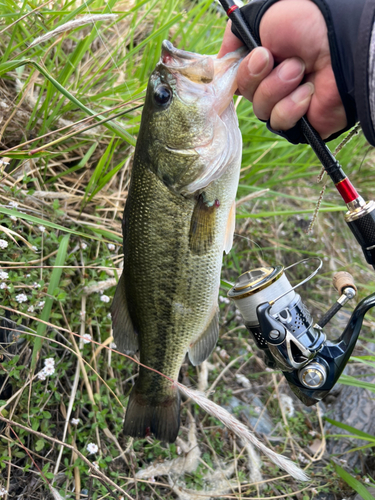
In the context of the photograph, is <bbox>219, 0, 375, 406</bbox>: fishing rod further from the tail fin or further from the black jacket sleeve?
the tail fin

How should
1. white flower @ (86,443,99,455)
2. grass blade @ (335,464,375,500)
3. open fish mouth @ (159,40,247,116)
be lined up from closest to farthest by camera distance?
open fish mouth @ (159,40,247,116), white flower @ (86,443,99,455), grass blade @ (335,464,375,500)

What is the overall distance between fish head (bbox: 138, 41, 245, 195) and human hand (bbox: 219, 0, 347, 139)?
0.12m

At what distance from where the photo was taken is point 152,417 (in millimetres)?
1926

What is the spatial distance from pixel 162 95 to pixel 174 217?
51 cm

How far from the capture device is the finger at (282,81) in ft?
5.43

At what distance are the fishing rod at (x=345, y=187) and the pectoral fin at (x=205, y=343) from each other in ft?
2.45

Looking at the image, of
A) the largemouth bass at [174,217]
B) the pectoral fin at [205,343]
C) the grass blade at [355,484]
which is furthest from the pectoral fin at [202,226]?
the grass blade at [355,484]

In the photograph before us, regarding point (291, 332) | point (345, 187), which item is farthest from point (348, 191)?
point (291, 332)

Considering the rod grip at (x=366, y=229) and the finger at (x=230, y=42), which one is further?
the finger at (x=230, y=42)

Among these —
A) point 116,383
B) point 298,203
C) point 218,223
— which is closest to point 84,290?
point 116,383

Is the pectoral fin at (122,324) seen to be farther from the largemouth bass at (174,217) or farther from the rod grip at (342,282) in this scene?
the rod grip at (342,282)

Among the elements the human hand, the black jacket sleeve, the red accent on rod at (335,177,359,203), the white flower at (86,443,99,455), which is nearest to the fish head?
the human hand

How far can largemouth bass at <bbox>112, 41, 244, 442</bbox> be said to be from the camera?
1.70 m

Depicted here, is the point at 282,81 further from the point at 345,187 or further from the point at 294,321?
the point at 294,321
